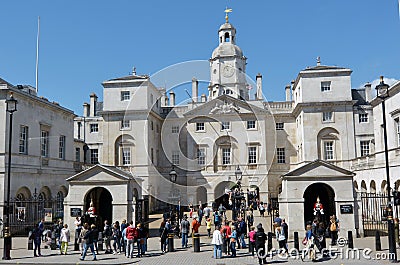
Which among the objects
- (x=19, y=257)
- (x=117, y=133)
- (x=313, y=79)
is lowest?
(x=19, y=257)

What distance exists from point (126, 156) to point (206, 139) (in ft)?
33.2

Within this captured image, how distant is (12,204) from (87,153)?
25.0m

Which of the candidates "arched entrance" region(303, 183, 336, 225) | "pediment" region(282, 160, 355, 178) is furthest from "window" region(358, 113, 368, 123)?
"pediment" region(282, 160, 355, 178)

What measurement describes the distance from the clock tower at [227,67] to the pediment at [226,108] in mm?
8411

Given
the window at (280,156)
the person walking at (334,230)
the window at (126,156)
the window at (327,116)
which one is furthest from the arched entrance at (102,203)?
the window at (280,156)

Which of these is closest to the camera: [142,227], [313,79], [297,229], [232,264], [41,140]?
[232,264]

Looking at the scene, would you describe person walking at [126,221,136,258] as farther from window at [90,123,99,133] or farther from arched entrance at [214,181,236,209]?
window at [90,123,99,133]

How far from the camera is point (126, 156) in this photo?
45969 millimetres

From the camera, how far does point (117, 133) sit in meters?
46.4

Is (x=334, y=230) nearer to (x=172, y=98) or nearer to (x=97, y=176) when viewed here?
(x=97, y=176)

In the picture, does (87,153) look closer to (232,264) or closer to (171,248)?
(171,248)

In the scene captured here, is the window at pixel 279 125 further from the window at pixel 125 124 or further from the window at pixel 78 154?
the window at pixel 78 154

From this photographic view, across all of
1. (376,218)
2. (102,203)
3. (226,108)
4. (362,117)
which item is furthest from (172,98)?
(376,218)

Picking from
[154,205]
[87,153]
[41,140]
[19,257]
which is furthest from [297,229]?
[87,153]
